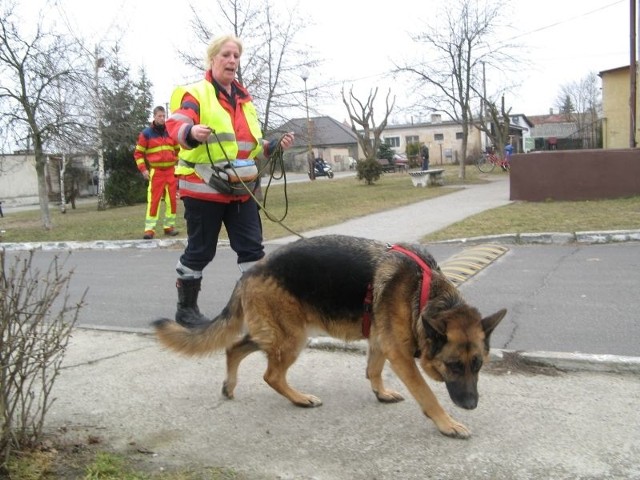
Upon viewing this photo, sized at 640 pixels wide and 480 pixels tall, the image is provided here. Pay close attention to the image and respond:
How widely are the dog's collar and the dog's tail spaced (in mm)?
1024

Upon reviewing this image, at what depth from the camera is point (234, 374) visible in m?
3.69

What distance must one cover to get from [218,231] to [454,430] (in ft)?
8.23

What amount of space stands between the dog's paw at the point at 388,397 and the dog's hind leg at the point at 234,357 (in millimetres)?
815

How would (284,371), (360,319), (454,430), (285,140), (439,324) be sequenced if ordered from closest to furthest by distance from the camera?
(439,324) → (454,430) → (360,319) → (284,371) → (285,140)

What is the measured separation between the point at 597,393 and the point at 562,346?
85cm

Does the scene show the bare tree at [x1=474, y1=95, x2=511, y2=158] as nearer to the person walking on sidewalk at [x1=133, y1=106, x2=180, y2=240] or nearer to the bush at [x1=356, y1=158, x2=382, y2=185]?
the bush at [x1=356, y1=158, x2=382, y2=185]

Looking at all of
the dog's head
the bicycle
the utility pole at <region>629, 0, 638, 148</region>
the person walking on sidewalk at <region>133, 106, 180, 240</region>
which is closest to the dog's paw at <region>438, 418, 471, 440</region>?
the dog's head

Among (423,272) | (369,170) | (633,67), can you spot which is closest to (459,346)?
(423,272)

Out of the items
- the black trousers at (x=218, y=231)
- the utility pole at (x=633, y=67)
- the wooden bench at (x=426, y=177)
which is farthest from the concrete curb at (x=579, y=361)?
the wooden bench at (x=426, y=177)

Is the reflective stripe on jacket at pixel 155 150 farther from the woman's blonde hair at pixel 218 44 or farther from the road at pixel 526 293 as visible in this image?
the woman's blonde hair at pixel 218 44

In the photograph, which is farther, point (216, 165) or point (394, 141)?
point (394, 141)

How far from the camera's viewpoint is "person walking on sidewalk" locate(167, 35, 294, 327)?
171 inches

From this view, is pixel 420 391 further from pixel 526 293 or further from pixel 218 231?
pixel 526 293

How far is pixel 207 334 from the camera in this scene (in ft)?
11.7
